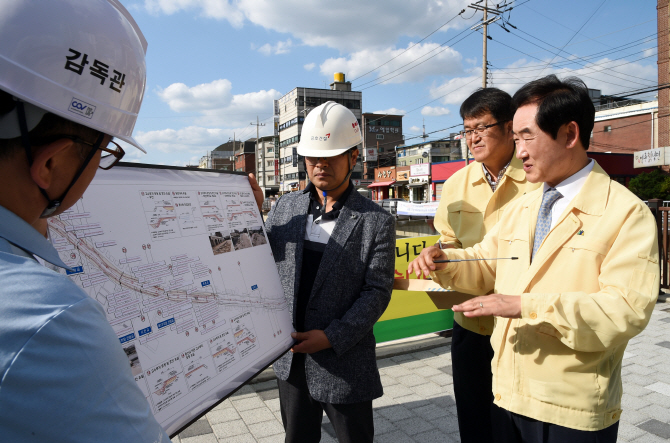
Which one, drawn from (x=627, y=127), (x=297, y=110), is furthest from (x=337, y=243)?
(x=297, y=110)

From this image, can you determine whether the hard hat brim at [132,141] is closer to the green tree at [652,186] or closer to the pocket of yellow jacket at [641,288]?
the pocket of yellow jacket at [641,288]

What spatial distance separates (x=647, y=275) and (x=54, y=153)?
182 cm

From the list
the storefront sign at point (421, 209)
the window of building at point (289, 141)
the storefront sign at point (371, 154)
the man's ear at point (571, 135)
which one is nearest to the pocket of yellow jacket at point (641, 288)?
the man's ear at point (571, 135)

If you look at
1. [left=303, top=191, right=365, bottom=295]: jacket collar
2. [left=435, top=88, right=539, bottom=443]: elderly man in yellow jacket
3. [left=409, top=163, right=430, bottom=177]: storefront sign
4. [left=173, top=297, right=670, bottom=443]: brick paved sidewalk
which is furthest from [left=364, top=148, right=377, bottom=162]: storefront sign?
[left=303, top=191, right=365, bottom=295]: jacket collar

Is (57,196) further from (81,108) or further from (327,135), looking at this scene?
(327,135)

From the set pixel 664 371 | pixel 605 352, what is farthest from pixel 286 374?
pixel 664 371

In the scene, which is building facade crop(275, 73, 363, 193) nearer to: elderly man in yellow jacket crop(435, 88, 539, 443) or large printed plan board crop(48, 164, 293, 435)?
elderly man in yellow jacket crop(435, 88, 539, 443)

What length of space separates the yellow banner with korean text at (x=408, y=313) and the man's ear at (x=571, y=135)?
10.2 feet

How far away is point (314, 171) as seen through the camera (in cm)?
224

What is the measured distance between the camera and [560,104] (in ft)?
5.59

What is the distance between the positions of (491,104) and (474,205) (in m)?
0.66

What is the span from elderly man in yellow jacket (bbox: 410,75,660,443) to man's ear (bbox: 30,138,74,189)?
144 cm

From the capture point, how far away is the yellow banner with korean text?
480 cm

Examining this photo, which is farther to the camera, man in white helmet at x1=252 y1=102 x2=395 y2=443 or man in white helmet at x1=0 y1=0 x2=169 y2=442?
man in white helmet at x1=252 y1=102 x2=395 y2=443
